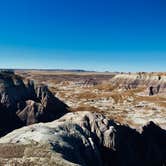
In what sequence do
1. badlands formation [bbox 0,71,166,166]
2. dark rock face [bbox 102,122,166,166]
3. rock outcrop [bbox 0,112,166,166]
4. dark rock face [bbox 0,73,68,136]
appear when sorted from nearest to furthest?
1. rock outcrop [bbox 0,112,166,166]
2. badlands formation [bbox 0,71,166,166]
3. dark rock face [bbox 102,122,166,166]
4. dark rock face [bbox 0,73,68,136]

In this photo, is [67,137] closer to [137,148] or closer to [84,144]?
[84,144]

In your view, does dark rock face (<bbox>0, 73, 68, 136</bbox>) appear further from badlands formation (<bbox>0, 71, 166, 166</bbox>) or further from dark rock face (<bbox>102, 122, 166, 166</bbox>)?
dark rock face (<bbox>102, 122, 166, 166</bbox>)

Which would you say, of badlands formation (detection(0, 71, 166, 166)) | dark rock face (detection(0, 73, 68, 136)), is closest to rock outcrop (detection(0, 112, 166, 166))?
badlands formation (detection(0, 71, 166, 166))

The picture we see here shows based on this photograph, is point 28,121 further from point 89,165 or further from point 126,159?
point 89,165

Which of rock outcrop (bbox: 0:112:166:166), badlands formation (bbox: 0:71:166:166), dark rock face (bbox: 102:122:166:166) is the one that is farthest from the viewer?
dark rock face (bbox: 102:122:166:166)

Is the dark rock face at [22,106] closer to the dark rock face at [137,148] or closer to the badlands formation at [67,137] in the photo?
the badlands formation at [67,137]

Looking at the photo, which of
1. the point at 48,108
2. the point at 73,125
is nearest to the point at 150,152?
the point at 73,125
